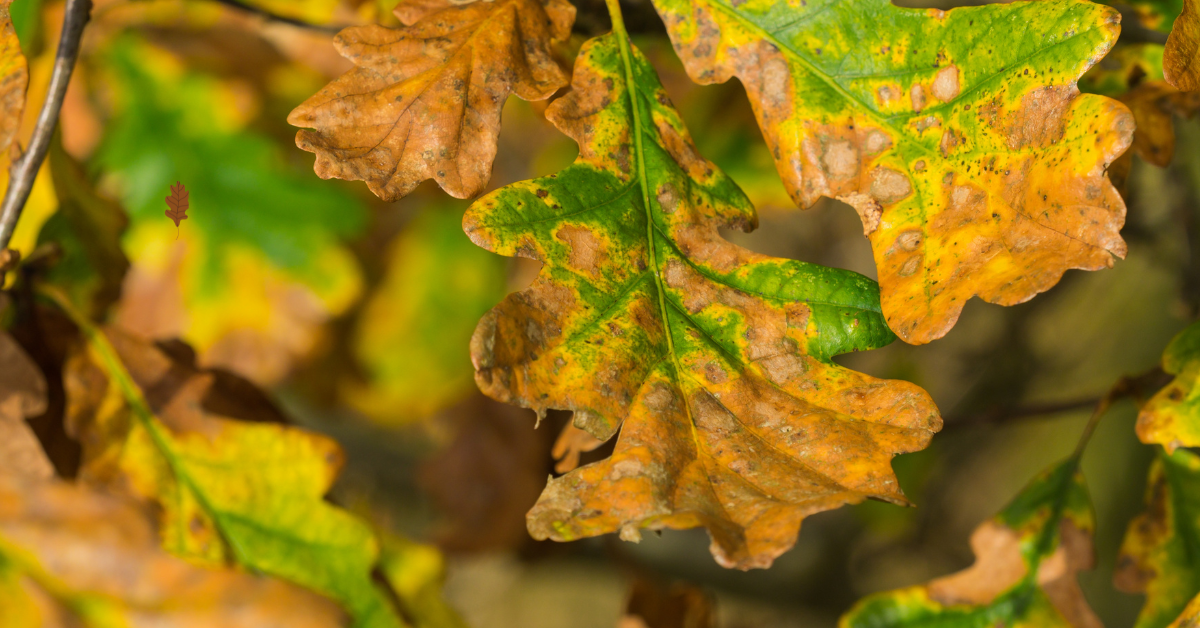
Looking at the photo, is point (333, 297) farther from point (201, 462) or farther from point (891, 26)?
point (891, 26)

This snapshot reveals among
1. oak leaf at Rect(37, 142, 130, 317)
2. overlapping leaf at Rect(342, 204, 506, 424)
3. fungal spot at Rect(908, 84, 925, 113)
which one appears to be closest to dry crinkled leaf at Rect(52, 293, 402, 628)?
oak leaf at Rect(37, 142, 130, 317)

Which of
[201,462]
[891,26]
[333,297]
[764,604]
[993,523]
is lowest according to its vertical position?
[764,604]

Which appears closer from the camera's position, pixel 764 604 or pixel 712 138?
pixel 712 138

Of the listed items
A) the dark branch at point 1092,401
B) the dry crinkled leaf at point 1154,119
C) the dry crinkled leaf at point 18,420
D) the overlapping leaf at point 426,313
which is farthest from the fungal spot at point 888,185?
the overlapping leaf at point 426,313

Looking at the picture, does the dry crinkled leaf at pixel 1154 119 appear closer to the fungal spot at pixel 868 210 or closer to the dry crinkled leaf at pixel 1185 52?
the dry crinkled leaf at pixel 1185 52

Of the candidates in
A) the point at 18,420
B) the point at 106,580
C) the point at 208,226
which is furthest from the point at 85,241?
the point at 208,226

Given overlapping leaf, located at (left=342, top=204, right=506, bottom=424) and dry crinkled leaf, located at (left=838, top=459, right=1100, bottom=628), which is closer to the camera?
dry crinkled leaf, located at (left=838, top=459, right=1100, bottom=628)

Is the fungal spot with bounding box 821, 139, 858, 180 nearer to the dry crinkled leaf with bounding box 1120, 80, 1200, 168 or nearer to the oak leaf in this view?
the dry crinkled leaf with bounding box 1120, 80, 1200, 168

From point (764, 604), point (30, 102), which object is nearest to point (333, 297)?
point (30, 102)
